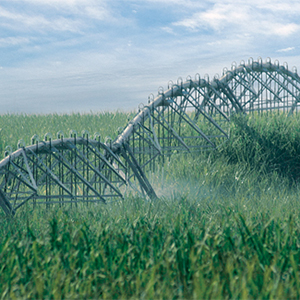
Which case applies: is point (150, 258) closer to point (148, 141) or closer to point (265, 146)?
point (148, 141)

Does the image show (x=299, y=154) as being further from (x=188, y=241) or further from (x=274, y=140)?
(x=188, y=241)

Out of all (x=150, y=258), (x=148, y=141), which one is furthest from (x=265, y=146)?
(x=150, y=258)

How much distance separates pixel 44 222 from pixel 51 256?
169 cm

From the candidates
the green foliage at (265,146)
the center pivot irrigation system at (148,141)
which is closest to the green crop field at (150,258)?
the center pivot irrigation system at (148,141)

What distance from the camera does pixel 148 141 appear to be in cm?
962

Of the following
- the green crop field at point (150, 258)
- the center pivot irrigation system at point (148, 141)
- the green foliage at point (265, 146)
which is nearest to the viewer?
the green crop field at point (150, 258)

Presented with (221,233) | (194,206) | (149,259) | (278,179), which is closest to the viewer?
(149,259)

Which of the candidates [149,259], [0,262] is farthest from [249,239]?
[0,262]

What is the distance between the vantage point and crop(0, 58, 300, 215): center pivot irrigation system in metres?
8.01

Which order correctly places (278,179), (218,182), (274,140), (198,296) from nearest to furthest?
(198,296)
(218,182)
(278,179)
(274,140)

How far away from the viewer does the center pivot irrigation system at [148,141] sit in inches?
315

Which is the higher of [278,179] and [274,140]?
[274,140]

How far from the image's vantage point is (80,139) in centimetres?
802

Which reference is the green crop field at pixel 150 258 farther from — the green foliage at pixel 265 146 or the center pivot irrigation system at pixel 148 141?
the green foliage at pixel 265 146
